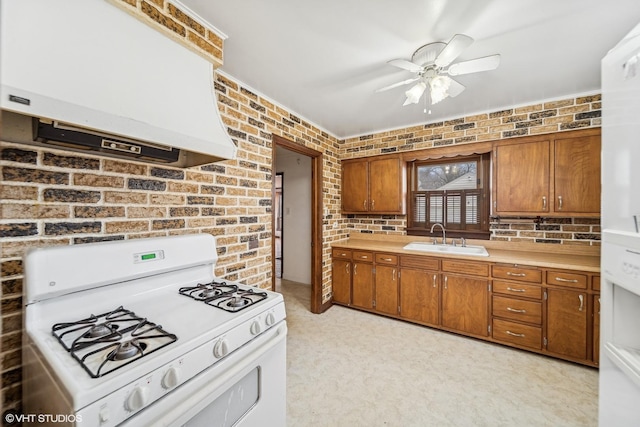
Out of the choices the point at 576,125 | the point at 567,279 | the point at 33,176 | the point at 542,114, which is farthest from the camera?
the point at 542,114

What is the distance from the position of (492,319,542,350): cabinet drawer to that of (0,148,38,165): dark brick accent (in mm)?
3511

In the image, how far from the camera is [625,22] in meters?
1.39

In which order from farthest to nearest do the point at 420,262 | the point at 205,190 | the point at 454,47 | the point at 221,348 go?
the point at 420,262 → the point at 205,190 → the point at 454,47 → the point at 221,348

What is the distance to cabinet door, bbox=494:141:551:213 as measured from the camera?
2418mm

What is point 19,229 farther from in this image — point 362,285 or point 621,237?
point 362,285

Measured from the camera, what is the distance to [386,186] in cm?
328

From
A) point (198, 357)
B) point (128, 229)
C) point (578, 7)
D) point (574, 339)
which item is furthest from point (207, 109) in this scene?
point (574, 339)

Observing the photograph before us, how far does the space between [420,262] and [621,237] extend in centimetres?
201

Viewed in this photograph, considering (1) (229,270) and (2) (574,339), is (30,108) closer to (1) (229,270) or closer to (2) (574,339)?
(1) (229,270)

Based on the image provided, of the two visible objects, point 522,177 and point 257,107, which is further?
point 522,177

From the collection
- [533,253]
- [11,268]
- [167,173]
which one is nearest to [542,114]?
[533,253]

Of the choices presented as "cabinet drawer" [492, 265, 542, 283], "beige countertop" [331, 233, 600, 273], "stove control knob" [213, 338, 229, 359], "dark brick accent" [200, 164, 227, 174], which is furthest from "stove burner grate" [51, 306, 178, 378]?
"cabinet drawer" [492, 265, 542, 283]

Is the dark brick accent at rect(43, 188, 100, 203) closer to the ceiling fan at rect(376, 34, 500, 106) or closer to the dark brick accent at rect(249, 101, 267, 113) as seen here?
the dark brick accent at rect(249, 101, 267, 113)

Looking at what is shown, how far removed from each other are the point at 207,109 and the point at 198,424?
4.45 ft
